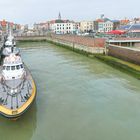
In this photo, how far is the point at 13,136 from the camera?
11.1 m

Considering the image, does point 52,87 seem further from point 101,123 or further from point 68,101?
point 101,123

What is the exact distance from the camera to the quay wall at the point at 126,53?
25.1 m

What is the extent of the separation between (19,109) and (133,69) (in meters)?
15.1

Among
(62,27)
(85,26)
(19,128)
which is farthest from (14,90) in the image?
(85,26)

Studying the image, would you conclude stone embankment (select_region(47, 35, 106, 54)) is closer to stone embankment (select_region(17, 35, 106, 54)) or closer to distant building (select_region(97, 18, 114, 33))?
stone embankment (select_region(17, 35, 106, 54))

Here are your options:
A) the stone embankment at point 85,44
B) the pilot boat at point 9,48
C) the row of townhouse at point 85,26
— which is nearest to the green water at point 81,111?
the pilot boat at point 9,48

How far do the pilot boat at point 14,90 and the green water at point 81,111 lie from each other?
1.10 metres

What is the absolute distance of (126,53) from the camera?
2780cm

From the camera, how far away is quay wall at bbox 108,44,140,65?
25.1 metres

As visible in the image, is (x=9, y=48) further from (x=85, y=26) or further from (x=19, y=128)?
(x=85, y=26)

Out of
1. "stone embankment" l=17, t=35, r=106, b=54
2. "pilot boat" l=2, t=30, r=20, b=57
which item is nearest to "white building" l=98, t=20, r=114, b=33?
"stone embankment" l=17, t=35, r=106, b=54

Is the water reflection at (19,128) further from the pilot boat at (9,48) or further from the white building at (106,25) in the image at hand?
the white building at (106,25)

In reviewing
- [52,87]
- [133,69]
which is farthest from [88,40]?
[52,87]

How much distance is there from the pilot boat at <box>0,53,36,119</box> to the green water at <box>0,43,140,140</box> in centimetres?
110
